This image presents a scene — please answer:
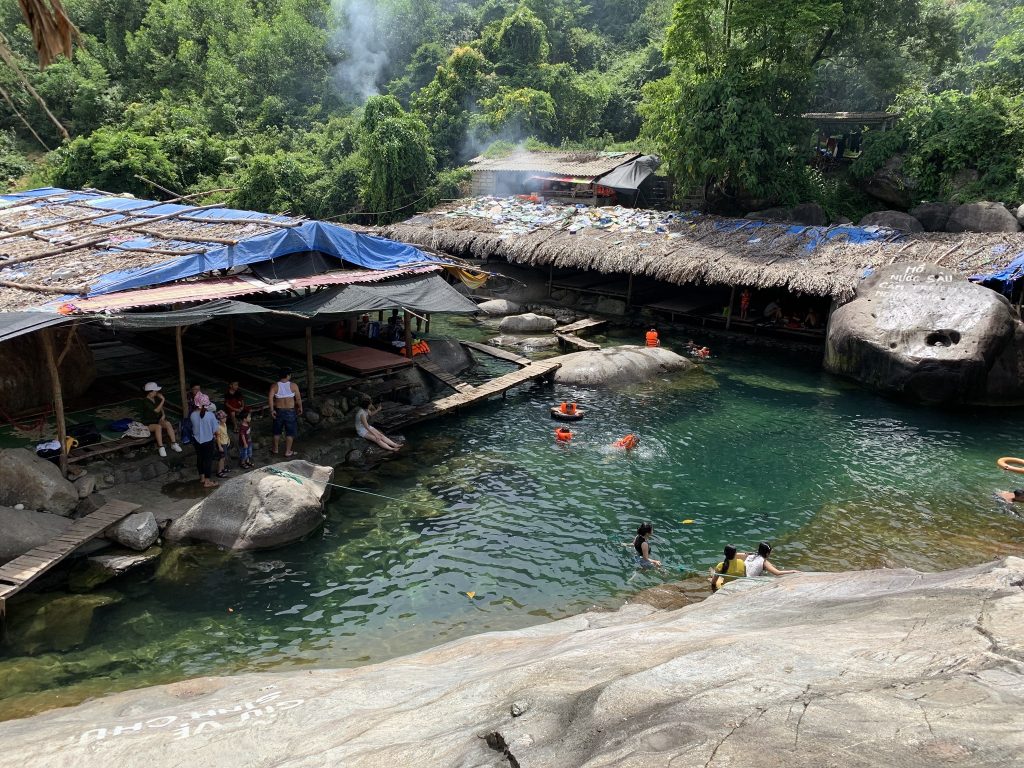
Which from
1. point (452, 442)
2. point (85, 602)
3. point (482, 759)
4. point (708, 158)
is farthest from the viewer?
point (708, 158)

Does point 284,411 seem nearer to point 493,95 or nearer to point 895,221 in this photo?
point 895,221

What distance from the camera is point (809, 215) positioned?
27.0 meters

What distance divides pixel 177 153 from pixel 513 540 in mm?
34131

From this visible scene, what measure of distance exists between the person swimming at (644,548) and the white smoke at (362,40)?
4712 centimetres

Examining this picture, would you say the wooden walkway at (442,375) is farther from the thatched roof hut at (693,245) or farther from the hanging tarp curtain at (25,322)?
the thatched roof hut at (693,245)

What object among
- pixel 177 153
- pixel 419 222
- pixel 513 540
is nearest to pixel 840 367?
pixel 513 540

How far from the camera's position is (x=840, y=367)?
20547 mm

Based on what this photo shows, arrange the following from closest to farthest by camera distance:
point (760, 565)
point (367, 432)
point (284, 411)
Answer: point (760, 565) < point (284, 411) < point (367, 432)

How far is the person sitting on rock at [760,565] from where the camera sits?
10961mm

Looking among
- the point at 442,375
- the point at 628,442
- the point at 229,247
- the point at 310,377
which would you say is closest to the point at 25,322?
the point at 229,247

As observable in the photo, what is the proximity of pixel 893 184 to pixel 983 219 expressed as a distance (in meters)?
4.05

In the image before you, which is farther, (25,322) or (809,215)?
(809,215)

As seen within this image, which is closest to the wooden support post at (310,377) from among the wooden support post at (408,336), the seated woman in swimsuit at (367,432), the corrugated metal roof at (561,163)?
the seated woman in swimsuit at (367,432)

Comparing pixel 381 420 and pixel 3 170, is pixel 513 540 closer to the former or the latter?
pixel 381 420
